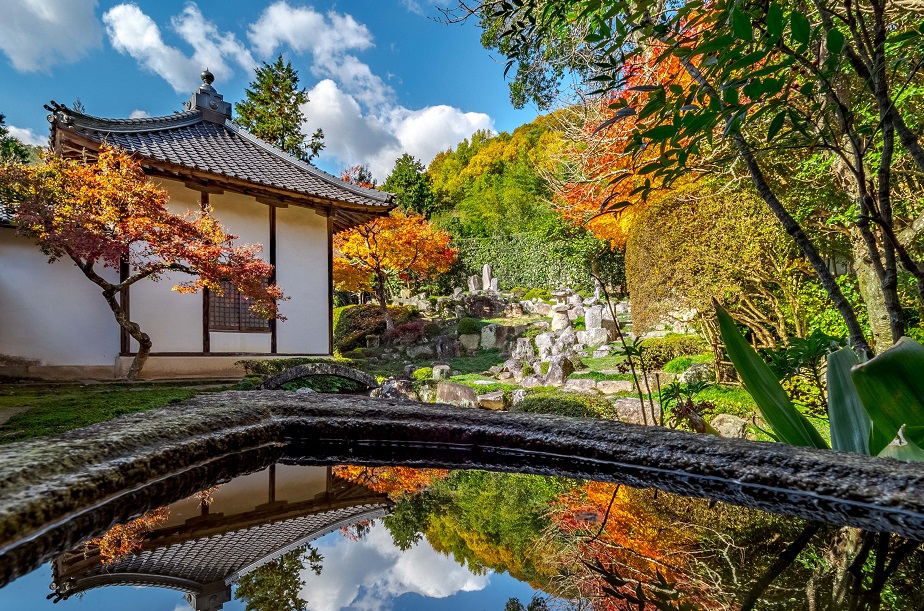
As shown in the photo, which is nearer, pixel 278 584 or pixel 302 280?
pixel 278 584

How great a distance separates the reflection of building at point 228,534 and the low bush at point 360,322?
1357cm

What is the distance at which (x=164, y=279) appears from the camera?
7.53 meters

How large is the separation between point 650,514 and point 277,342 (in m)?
8.41

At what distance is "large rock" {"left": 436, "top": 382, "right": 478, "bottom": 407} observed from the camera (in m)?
8.27

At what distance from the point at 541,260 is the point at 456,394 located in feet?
41.1

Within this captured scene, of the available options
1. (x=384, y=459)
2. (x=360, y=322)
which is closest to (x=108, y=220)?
(x=384, y=459)

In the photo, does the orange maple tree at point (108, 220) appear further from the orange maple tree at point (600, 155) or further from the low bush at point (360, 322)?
the low bush at point (360, 322)

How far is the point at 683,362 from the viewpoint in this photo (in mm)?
8562

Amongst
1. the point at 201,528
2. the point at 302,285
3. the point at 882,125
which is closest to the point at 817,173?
the point at 882,125

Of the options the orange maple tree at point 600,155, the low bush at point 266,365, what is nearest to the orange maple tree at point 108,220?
the low bush at point 266,365

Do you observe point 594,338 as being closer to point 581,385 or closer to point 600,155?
point 581,385

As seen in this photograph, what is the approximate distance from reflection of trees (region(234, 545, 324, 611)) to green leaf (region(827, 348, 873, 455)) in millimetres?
1751

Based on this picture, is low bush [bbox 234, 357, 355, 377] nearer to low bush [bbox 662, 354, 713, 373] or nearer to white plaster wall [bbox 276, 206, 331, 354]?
white plaster wall [bbox 276, 206, 331, 354]

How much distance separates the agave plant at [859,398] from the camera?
47.1 inches
